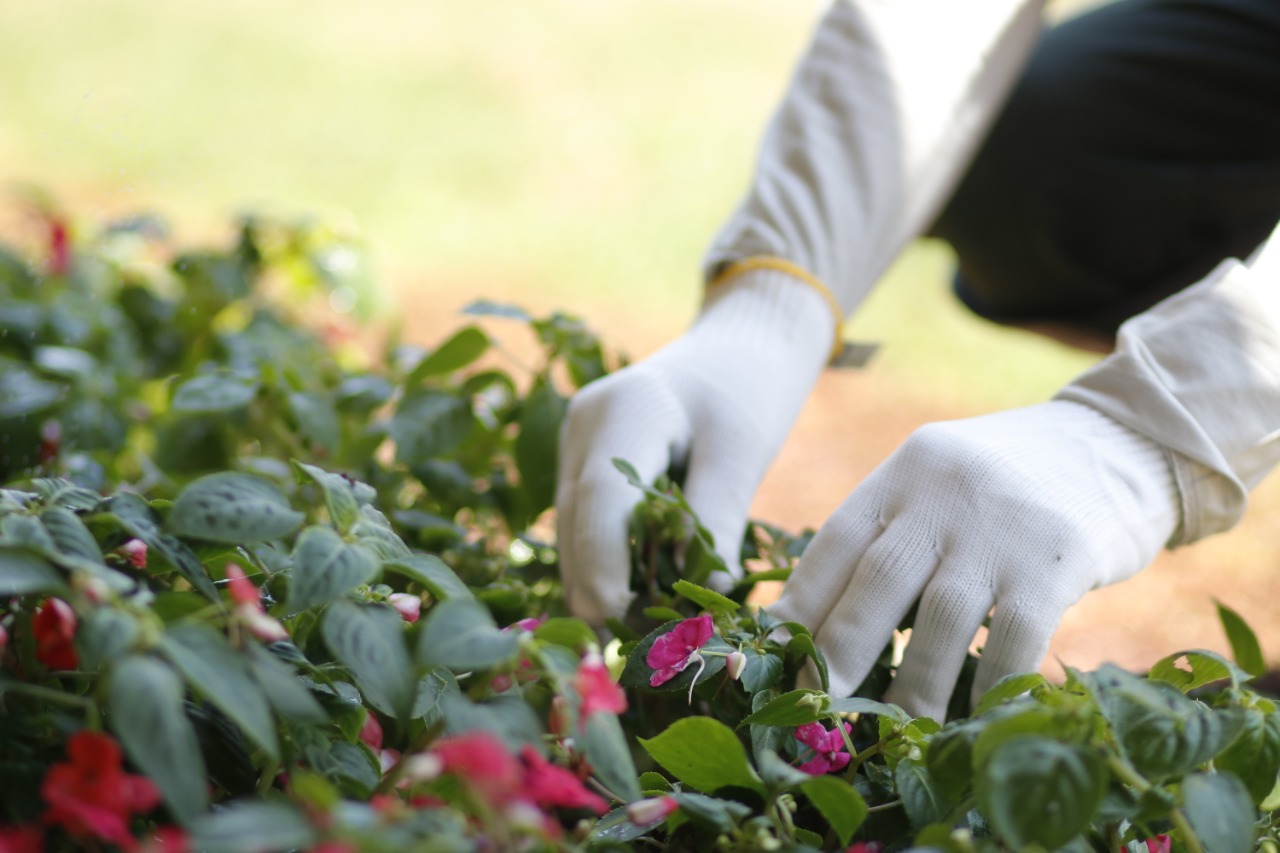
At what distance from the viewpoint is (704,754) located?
21.0 inches

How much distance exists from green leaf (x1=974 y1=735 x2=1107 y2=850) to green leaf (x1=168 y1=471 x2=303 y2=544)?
28 cm

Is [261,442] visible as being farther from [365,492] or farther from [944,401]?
[944,401]

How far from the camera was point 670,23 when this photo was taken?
18.0ft

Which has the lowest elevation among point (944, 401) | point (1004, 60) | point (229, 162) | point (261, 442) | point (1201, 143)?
point (944, 401)

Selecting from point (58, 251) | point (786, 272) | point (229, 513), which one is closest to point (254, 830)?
point (229, 513)

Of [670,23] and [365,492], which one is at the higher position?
[365,492]

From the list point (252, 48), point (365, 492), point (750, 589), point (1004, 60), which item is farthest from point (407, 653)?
point (252, 48)

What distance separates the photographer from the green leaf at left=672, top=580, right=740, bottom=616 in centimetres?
62

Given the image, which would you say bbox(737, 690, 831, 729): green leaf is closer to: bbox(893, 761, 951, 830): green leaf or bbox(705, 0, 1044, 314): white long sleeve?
bbox(893, 761, 951, 830): green leaf

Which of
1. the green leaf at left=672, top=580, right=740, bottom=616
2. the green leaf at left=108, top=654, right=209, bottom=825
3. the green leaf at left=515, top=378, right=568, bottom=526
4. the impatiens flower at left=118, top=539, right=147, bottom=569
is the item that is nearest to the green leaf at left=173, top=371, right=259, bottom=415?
the green leaf at left=515, top=378, right=568, bottom=526

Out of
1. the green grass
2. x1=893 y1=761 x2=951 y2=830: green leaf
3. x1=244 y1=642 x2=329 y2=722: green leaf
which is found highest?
x1=244 y1=642 x2=329 y2=722: green leaf

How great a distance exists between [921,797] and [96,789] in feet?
1.11

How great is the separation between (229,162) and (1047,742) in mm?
4061

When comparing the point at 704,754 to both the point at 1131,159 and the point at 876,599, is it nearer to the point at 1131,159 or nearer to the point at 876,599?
the point at 876,599
